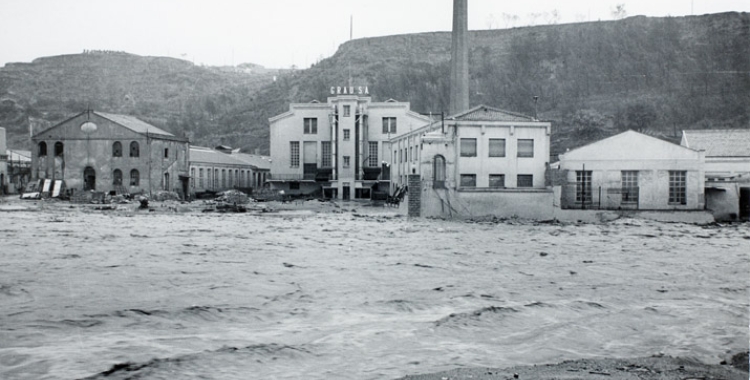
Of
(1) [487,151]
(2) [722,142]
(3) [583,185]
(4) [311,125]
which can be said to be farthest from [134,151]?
(2) [722,142]

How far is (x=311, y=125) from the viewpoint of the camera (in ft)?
187

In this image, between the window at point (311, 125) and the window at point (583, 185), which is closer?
the window at point (583, 185)

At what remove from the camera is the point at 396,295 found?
1161 centimetres

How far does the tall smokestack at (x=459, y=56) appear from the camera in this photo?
177ft

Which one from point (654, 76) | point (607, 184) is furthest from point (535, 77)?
point (607, 184)

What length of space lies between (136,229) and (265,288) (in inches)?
506

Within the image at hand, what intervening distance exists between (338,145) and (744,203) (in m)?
30.1

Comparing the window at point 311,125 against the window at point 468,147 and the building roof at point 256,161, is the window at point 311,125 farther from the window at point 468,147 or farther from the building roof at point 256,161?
the window at point 468,147

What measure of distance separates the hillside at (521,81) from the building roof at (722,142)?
38.8m

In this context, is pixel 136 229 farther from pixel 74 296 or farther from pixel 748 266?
pixel 748 266

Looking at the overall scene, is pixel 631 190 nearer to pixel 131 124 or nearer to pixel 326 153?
pixel 326 153

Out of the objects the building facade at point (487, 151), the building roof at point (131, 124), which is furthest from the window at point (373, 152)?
the building facade at point (487, 151)

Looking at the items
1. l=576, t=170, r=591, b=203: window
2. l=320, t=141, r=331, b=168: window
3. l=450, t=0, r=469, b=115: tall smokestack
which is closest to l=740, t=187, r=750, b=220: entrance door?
l=576, t=170, r=591, b=203: window

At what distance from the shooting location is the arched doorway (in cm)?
4916
